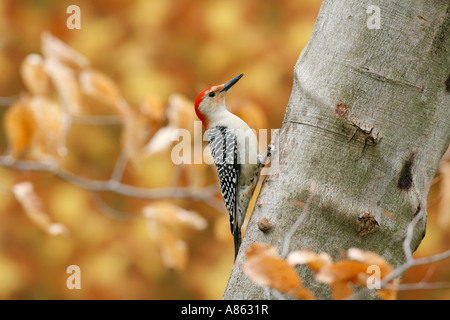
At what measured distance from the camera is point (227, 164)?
324 centimetres

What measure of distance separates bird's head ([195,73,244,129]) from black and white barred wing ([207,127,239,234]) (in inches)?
6.6

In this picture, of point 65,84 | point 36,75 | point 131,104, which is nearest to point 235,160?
point 65,84

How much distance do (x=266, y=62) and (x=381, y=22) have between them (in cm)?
337

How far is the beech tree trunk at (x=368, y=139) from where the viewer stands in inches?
67.5

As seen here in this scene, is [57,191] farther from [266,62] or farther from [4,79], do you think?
[266,62]

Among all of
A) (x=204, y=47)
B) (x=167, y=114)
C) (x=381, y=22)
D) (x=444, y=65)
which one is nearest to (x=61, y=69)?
(x=167, y=114)

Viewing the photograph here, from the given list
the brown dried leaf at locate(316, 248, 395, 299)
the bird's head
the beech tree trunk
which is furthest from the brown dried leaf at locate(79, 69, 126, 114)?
the brown dried leaf at locate(316, 248, 395, 299)

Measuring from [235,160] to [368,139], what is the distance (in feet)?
5.09

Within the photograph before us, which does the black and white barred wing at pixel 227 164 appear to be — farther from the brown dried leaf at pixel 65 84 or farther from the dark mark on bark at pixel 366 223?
the dark mark on bark at pixel 366 223

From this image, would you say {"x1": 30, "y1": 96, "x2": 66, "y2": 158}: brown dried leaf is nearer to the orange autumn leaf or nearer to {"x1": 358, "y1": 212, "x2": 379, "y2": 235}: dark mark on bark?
the orange autumn leaf

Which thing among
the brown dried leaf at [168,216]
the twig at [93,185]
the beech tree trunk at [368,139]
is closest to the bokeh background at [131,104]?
the twig at [93,185]

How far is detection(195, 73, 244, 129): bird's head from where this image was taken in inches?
134

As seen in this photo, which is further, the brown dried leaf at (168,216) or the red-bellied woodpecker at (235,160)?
the red-bellied woodpecker at (235,160)

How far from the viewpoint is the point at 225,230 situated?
137 inches
